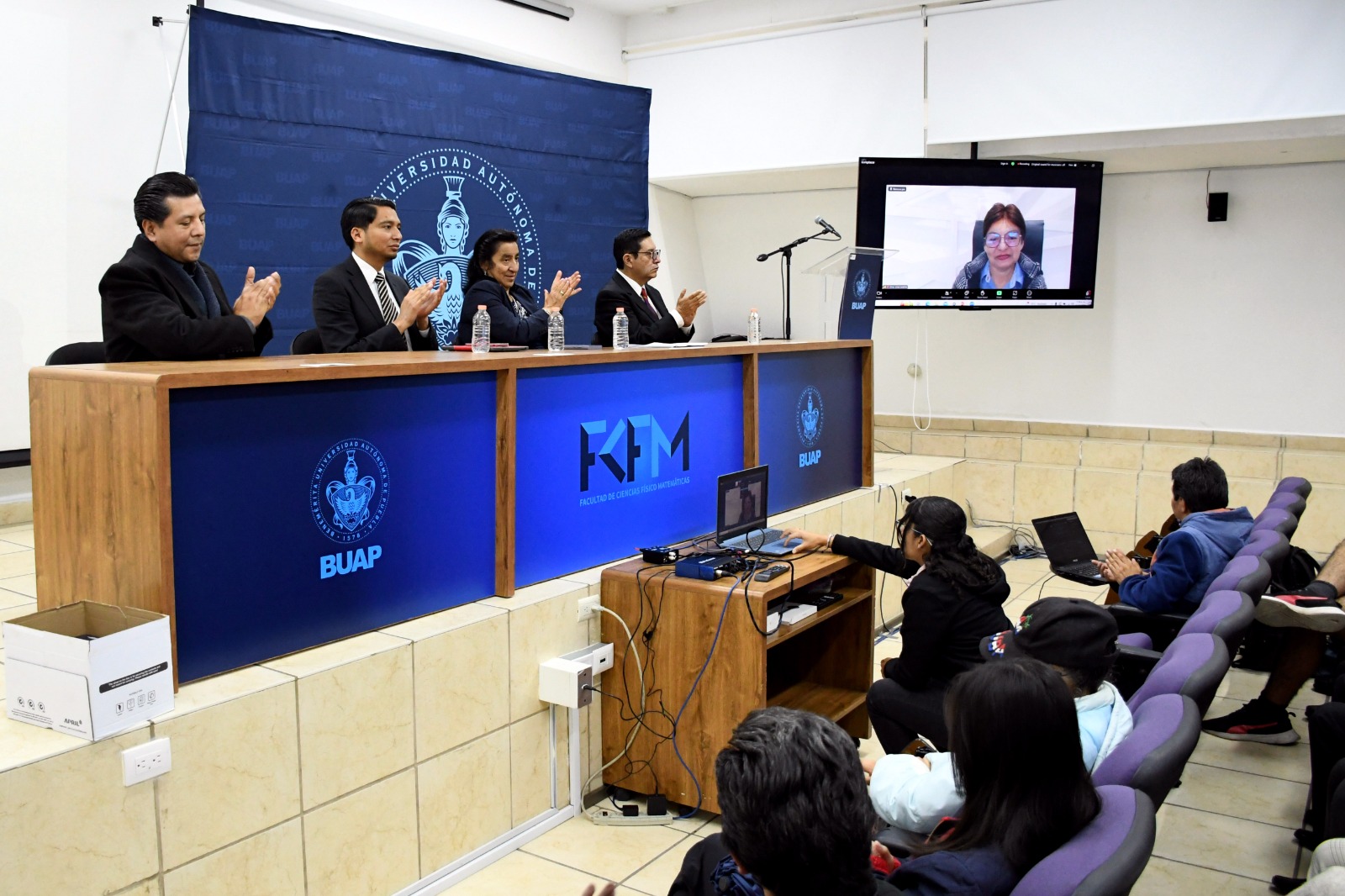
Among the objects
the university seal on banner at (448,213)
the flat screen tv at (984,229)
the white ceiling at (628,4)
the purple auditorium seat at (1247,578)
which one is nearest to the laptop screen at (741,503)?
the purple auditorium seat at (1247,578)

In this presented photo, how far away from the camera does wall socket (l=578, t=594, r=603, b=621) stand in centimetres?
343

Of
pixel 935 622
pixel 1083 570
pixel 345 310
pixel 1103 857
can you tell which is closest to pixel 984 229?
pixel 1083 570

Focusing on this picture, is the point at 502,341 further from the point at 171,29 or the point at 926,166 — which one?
the point at 926,166

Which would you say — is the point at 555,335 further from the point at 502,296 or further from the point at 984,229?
the point at 984,229

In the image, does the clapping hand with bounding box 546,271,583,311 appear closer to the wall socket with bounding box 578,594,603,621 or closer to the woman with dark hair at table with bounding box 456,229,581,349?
the woman with dark hair at table with bounding box 456,229,581,349

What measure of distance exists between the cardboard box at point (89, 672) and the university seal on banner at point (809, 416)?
2.98 meters

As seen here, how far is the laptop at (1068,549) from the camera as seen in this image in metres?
4.34

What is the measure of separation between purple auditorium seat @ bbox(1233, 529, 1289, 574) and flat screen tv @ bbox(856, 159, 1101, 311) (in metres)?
3.26

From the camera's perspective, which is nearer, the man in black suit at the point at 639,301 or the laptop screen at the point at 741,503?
the laptop screen at the point at 741,503

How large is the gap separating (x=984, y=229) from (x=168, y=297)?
204 inches

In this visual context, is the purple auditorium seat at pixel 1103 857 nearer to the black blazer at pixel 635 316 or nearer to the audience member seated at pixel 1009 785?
the audience member seated at pixel 1009 785

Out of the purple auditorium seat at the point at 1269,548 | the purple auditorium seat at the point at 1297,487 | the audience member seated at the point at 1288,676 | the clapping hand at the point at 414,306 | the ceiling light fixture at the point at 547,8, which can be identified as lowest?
the audience member seated at the point at 1288,676

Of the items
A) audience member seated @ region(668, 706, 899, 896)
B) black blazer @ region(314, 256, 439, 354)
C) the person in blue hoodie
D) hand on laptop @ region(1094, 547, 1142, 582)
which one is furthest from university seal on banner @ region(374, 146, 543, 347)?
audience member seated @ region(668, 706, 899, 896)

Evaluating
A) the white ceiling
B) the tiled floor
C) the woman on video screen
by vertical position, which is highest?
the white ceiling
